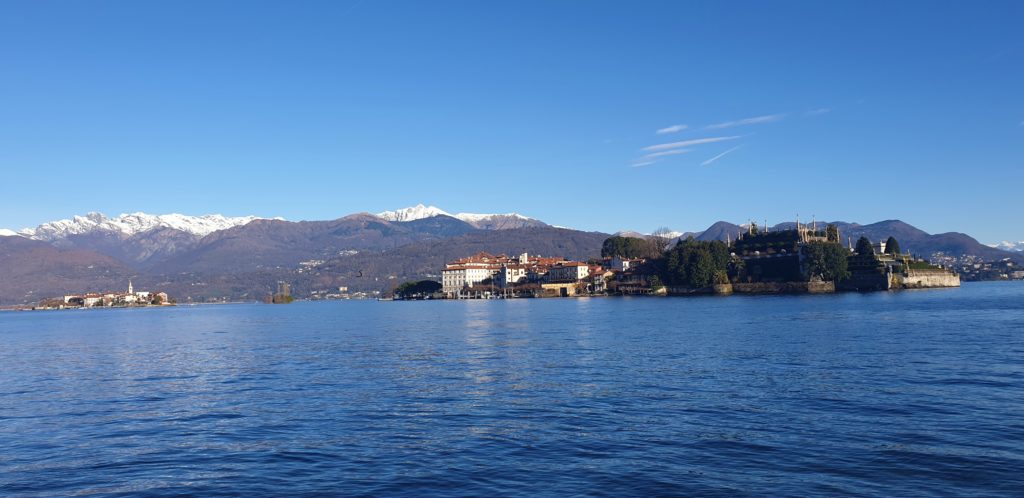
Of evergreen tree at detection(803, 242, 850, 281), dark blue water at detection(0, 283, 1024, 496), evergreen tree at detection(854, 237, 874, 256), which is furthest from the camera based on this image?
evergreen tree at detection(854, 237, 874, 256)

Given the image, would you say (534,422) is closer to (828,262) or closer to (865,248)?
(828,262)

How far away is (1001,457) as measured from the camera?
19281 mm

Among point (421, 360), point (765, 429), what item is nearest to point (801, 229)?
point (421, 360)

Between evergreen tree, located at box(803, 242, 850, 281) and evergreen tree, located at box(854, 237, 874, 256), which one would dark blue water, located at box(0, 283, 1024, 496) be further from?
evergreen tree, located at box(854, 237, 874, 256)

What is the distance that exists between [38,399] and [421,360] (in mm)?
18443

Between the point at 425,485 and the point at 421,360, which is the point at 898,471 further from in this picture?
the point at 421,360

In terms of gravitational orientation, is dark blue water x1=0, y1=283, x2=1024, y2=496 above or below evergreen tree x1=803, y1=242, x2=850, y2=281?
below

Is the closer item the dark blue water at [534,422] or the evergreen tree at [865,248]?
the dark blue water at [534,422]

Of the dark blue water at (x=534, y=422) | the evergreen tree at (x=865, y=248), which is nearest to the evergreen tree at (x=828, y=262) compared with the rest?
the evergreen tree at (x=865, y=248)

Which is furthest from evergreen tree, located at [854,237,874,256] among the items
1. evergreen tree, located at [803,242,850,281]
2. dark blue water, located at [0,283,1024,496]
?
dark blue water, located at [0,283,1024,496]

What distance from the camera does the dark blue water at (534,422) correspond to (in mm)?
18344

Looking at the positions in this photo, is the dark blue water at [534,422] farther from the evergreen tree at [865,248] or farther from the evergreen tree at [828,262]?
the evergreen tree at [865,248]

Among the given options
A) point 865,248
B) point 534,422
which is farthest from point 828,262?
point 534,422

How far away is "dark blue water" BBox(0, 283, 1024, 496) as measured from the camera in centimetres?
1834
